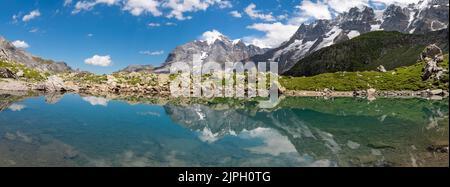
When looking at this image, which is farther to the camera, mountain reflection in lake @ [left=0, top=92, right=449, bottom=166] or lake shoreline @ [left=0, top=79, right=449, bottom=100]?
lake shoreline @ [left=0, top=79, right=449, bottom=100]

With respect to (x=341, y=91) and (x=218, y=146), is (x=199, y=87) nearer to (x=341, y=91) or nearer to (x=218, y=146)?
(x=341, y=91)

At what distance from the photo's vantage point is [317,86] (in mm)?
187375

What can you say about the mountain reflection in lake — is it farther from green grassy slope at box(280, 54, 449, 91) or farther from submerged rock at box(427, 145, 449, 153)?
green grassy slope at box(280, 54, 449, 91)

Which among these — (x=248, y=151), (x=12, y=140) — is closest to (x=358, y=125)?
(x=248, y=151)

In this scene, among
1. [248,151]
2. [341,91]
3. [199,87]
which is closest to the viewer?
[248,151]

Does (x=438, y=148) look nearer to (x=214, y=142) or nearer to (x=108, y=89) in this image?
(x=214, y=142)

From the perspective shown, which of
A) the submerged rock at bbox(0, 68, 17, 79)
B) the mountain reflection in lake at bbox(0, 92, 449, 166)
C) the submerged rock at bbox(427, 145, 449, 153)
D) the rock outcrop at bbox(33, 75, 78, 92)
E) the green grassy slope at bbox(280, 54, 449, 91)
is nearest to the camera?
the mountain reflection in lake at bbox(0, 92, 449, 166)

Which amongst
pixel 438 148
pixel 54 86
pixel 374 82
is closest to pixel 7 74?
pixel 54 86

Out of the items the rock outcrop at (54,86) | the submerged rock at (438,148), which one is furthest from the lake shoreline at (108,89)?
the submerged rock at (438,148)

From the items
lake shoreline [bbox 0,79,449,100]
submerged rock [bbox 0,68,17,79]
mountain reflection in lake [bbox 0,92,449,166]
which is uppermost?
submerged rock [bbox 0,68,17,79]

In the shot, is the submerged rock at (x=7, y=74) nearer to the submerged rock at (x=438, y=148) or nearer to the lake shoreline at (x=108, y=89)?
the lake shoreline at (x=108, y=89)

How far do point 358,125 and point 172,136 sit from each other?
94.6ft

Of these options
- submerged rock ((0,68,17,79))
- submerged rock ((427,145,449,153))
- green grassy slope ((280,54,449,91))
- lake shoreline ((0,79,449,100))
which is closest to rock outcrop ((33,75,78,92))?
lake shoreline ((0,79,449,100))

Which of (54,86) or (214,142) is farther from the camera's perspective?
(54,86)
